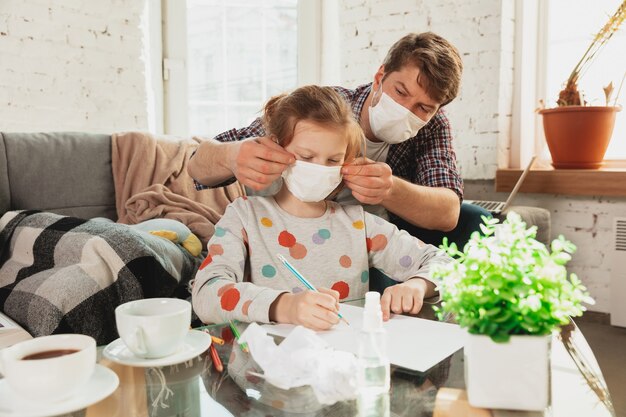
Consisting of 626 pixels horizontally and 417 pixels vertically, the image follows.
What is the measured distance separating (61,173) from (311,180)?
1163 millimetres

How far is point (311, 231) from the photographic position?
4.05 feet

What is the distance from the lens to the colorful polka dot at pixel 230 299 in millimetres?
961

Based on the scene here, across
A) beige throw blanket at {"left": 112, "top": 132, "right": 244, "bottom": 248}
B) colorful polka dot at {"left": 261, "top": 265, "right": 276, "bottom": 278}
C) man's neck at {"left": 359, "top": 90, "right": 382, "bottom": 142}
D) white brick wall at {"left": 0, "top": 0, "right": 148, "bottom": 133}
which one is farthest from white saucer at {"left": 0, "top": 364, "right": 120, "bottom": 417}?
white brick wall at {"left": 0, "top": 0, "right": 148, "bottom": 133}

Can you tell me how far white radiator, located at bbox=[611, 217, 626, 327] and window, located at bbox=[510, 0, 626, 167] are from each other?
16.2 inches

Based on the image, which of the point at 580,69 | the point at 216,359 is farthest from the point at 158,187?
the point at 580,69

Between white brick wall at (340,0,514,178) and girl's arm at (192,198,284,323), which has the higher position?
white brick wall at (340,0,514,178)

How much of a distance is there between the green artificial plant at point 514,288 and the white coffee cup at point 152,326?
1.14ft

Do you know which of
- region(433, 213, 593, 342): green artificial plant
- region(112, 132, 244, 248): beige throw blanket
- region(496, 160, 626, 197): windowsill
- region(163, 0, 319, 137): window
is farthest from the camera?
region(163, 0, 319, 137): window

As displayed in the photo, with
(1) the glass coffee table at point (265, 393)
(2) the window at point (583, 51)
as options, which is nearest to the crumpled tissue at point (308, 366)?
(1) the glass coffee table at point (265, 393)

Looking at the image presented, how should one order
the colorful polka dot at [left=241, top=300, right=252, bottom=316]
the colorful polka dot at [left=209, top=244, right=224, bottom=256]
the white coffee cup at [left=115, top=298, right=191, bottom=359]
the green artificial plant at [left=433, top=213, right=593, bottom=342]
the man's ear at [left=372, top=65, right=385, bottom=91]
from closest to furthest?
the green artificial plant at [left=433, top=213, right=593, bottom=342] < the white coffee cup at [left=115, top=298, right=191, bottom=359] < the colorful polka dot at [left=241, top=300, right=252, bottom=316] < the colorful polka dot at [left=209, top=244, right=224, bottom=256] < the man's ear at [left=372, top=65, right=385, bottom=91]

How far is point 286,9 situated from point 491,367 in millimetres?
3071

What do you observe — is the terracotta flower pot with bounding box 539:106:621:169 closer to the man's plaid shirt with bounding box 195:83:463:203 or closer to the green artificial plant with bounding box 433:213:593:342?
the man's plaid shirt with bounding box 195:83:463:203

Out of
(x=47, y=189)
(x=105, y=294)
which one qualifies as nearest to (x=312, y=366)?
(x=105, y=294)

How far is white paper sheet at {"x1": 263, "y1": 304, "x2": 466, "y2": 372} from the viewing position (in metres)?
0.77
